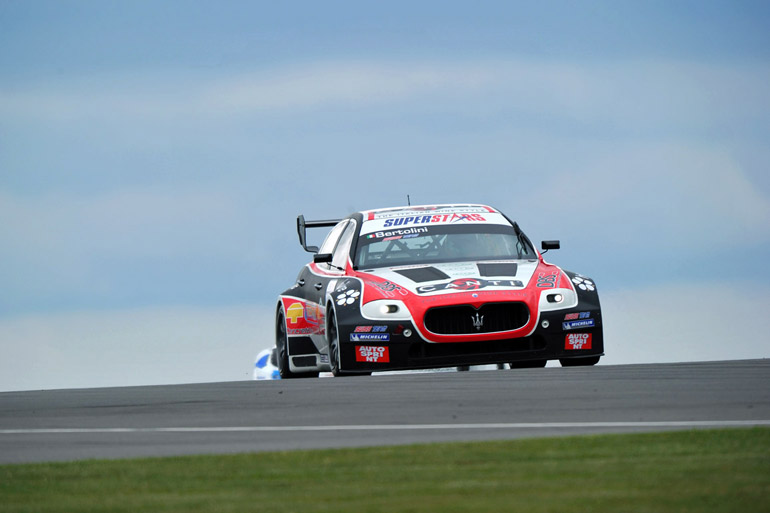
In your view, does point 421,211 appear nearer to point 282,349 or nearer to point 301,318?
point 301,318

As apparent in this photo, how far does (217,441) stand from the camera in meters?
8.45

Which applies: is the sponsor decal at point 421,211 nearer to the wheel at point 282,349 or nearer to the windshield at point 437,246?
the windshield at point 437,246

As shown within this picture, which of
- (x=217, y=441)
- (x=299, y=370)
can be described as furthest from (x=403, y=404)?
(x=299, y=370)

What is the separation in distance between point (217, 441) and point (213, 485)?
1.91 m

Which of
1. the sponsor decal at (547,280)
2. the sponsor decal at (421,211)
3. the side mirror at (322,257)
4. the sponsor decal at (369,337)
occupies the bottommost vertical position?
the sponsor decal at (369,337)

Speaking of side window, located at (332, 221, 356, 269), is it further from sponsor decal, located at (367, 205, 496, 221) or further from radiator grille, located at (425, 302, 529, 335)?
radiator grille, located at (425, 302, 529, 335)

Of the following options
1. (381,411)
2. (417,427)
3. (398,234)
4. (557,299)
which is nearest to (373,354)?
(557,299)

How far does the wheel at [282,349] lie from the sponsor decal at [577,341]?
3.32 metres

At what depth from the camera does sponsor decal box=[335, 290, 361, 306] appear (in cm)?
1534

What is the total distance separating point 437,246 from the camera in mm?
16641

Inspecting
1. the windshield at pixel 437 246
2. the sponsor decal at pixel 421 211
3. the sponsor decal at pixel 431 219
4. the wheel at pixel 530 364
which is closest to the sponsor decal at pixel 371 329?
the windshield at pixel 437 246

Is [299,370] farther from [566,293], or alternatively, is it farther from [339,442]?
[339,442]

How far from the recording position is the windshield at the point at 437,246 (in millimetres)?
16516

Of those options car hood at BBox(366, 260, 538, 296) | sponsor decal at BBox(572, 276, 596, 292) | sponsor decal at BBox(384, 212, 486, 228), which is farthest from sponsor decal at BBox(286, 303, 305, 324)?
sponsor decal at BBox(572, 276, 596, 292)
